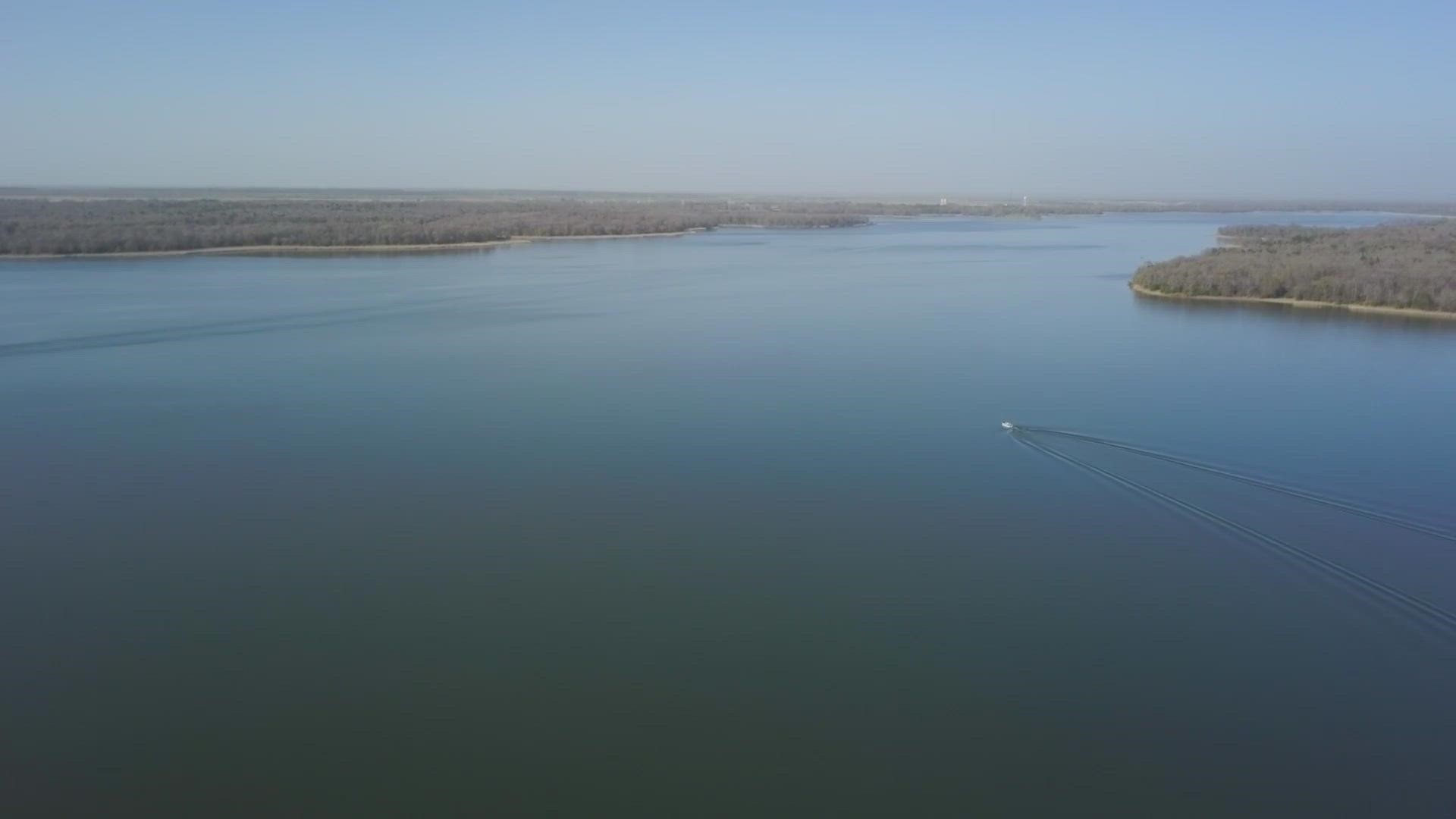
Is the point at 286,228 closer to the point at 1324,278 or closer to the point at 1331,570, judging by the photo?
the point at 1324,278

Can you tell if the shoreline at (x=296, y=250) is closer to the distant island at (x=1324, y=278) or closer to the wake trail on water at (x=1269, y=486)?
the distant island at (x=1324, y=278)

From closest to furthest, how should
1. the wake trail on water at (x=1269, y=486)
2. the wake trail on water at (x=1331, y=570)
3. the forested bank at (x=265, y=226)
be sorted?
the wake trail on water at (x=1331, y=570) → the wake trail on water at (x=1269, y=486) → the forested bank at (x=265, y=226)

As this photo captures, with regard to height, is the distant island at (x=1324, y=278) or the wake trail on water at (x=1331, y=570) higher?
the distant island at (x=1324, y=278)

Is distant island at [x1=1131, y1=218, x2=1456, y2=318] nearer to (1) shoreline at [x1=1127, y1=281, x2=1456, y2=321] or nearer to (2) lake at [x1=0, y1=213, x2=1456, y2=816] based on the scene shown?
(1) shoreline at [x1=1127, y1=281, x2=1456, y2=321]

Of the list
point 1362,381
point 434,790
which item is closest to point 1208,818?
point 434,790

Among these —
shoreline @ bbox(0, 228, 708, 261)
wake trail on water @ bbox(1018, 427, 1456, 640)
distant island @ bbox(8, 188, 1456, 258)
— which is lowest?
wake trail on water @ bbox(1018, 427, 1456, 640)

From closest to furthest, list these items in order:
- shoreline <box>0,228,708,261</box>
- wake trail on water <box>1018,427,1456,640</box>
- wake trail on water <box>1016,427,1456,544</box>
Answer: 1. wake trail on water <box>1018,427,1456,640</box>
2. wake trail on water <box>1016,427,1456,544</box>
3. shoreline <box>0,228,708,261</box>

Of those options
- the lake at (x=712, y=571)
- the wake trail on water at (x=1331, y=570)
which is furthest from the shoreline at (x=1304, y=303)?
the wake trail on water at (x=1331, y=570)

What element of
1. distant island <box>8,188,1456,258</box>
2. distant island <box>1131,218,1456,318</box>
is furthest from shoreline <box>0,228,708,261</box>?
distant island <box>1131,218,1456,318</box>
